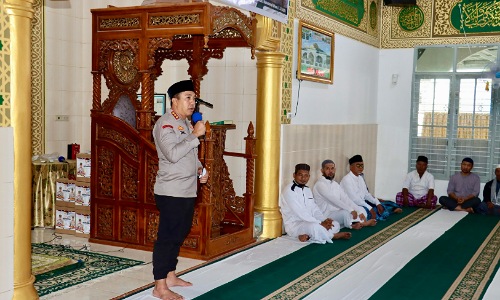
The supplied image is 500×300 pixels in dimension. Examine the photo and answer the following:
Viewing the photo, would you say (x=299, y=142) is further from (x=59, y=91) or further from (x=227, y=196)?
(x=59, y=91)

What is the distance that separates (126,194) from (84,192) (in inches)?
28.7

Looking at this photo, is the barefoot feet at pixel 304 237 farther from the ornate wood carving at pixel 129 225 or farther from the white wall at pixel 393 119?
the white wall at pixel 393 119

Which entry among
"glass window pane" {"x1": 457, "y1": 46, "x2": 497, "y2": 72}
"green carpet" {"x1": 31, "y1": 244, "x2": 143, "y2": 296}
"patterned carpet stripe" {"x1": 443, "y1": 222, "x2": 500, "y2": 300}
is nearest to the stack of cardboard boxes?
"green carpet" {"x1": 31, "y1": 244, "x2": 143, "y2": 296}

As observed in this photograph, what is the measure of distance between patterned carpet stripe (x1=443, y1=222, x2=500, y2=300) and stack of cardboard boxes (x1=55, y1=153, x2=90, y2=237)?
11.5ft

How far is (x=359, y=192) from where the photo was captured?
743cm

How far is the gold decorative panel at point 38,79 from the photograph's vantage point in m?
6.96

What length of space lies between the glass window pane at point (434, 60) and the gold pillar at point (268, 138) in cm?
399

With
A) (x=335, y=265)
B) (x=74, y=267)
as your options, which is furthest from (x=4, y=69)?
(x=335, y=265)

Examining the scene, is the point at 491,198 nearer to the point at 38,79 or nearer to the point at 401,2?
the point at 401,2

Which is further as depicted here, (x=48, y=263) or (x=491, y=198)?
(x=491, y=198)

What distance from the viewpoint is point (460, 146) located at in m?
9.09

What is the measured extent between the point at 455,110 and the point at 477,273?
4.66 meters

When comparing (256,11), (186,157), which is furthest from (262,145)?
(186,157)

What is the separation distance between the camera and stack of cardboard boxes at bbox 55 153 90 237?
592cm
